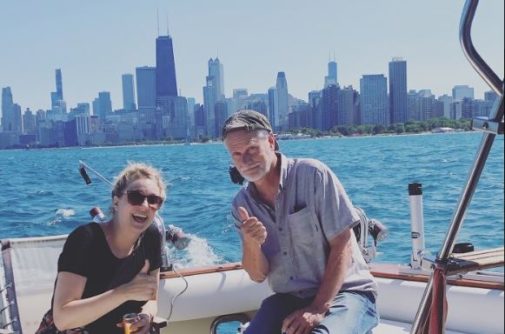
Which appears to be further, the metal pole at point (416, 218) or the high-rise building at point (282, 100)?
the high-rise building at point (282, 100)

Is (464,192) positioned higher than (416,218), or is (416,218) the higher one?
(464,192)

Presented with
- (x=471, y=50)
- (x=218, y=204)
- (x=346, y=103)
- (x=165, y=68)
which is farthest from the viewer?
(x=165, y=68)

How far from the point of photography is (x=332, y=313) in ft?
6.16

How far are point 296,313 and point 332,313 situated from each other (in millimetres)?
113

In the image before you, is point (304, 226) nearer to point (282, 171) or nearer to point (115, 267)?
point (282, 171)

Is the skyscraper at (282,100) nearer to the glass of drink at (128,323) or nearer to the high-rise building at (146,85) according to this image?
the glass of drink at (128,323)

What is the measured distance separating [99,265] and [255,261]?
1.66 ft

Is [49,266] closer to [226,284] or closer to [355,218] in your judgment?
[226,284]

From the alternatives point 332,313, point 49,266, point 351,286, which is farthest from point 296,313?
point 49,266

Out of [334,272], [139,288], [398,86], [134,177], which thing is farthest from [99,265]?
[398,86]

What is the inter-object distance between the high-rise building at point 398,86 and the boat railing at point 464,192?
1465 cm

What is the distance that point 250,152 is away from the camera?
77.3 inches

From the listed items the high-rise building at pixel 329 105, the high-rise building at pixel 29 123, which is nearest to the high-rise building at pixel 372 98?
the high-rise building at pixel 329 105

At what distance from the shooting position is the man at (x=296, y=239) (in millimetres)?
1903
